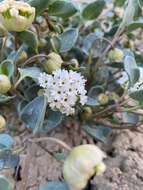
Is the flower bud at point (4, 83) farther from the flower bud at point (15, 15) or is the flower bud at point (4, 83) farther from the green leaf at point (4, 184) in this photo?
the green leaf at point (4, 184)

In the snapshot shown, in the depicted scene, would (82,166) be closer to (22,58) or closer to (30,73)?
(30,73)

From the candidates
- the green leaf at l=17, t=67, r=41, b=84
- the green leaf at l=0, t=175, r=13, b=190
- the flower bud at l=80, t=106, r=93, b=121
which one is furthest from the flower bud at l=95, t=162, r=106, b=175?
the flower bud at l=80, t=106, r=93, b=121

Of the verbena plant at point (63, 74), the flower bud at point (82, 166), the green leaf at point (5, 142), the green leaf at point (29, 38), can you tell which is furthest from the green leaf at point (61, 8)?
the flower bud at point (82, 166)

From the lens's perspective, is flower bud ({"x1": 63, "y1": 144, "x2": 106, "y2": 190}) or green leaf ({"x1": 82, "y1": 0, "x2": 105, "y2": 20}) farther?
green leaf ({"x1": 82, "y1": 0, "x2": 105, "y2": 20})

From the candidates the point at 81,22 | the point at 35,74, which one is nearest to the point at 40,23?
the point at 81,22

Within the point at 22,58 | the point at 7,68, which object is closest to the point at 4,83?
the point at 7,68

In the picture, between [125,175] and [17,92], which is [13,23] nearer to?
[17,92]

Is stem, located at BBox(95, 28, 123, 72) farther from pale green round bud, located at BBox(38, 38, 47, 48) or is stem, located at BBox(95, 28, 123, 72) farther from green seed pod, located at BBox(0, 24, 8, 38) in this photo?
green seed pod, located at BBox(0, 24, 8, 38)
